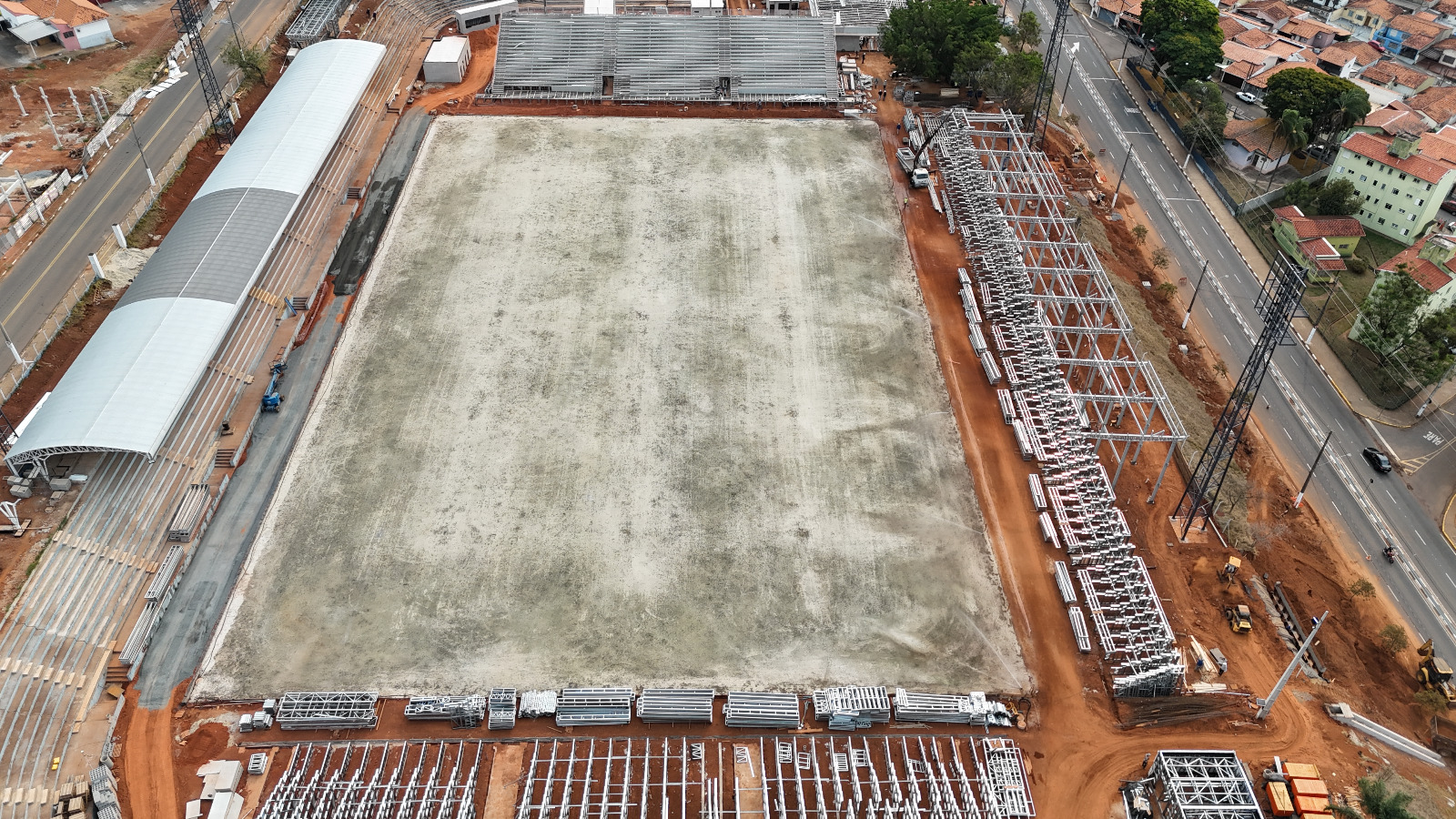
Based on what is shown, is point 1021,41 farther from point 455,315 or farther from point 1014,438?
point 455,315

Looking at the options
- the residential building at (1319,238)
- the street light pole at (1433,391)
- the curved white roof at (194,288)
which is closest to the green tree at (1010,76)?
the residential building at (1319,238)

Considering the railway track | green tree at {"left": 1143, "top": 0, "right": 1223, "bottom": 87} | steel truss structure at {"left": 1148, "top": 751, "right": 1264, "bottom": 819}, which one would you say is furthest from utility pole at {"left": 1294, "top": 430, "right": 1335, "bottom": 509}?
the railway track

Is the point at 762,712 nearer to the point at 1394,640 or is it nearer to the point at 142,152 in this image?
the point at 1394,640

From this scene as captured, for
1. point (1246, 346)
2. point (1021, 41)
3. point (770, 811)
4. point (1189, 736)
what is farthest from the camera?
point (1021, 41)

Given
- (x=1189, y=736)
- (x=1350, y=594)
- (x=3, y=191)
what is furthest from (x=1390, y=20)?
(x=3, y=191)

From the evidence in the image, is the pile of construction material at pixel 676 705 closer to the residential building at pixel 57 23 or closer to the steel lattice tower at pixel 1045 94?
the steel lattice tower at pixel 1045 94
